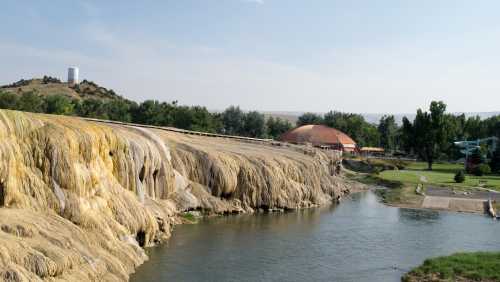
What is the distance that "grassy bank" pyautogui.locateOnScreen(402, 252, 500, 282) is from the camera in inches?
1264

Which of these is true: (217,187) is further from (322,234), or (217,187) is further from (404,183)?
(404,183)

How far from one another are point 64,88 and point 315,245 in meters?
123

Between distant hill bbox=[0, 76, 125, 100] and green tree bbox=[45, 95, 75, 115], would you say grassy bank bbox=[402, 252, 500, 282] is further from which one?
distant hill bbox=[0, 76, 125, 100]

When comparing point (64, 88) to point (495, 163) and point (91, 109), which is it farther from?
point (495, 163)

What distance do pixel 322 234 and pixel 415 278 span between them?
14.5 meters

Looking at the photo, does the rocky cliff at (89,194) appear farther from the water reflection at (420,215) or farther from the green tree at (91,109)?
the green tree at (91,109)

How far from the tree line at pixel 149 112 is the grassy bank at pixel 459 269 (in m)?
76.6

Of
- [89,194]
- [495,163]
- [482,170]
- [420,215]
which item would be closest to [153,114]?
[482,170]

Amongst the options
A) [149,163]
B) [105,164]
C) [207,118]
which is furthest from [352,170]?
[105,164]

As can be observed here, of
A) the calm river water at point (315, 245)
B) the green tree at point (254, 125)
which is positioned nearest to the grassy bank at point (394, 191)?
the calm river water at point (315, 245)

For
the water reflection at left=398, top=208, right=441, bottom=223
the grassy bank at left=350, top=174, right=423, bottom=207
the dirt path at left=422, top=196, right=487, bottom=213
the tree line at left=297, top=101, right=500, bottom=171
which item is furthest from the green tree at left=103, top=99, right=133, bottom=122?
the water reflection at left=398, top=208, right=441, bottom=223

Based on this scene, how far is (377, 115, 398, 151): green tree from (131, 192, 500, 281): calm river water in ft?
357

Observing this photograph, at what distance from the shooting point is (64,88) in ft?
500

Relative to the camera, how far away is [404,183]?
85375mm
